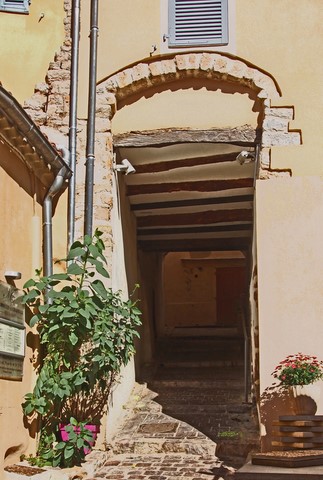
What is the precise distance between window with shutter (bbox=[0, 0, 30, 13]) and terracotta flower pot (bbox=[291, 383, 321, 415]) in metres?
5.55

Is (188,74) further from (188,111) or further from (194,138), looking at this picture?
(194,138)

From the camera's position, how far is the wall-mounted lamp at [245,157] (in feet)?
27.7

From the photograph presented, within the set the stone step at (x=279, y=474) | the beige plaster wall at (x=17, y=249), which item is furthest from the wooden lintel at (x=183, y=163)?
the stone step at (x=279, y=474)

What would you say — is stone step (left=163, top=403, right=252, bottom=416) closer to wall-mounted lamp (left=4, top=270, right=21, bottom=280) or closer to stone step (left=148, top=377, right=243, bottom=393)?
stone step (left=148, top=377, right=243, bottom=393)

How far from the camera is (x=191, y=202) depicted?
1070cm

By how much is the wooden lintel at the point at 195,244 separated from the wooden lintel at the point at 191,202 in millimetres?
1282

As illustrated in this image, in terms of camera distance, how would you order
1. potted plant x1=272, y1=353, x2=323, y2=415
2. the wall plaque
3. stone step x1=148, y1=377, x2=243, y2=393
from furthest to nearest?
stone step x1=148, y1=377, x2=243, y2=393 < potted plant x1=272, y1=353, x2=323, y2=415 < the wall plaque

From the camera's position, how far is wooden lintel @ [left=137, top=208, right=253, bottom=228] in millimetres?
11078

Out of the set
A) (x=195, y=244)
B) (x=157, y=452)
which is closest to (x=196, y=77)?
(x=157, y=452)

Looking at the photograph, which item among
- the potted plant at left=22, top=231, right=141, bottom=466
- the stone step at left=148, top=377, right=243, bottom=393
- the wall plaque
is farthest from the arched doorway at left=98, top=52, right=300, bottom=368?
the wall plaque

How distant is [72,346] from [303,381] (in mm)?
2255

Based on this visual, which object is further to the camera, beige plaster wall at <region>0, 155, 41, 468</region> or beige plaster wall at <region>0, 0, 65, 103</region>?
beige plaster wall at <region>0, 0, 65, 103</region>

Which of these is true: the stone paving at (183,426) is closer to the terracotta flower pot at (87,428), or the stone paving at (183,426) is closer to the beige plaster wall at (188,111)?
the terracotta flower pot at (87,428)

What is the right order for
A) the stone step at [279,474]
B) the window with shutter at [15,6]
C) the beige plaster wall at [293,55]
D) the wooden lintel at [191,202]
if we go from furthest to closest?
1. the wooden lintel at [191,202]
2. the window with shutter at [15,6]
3. the beige plaster wall at [293,55]
4. the stone step at [279,474]
